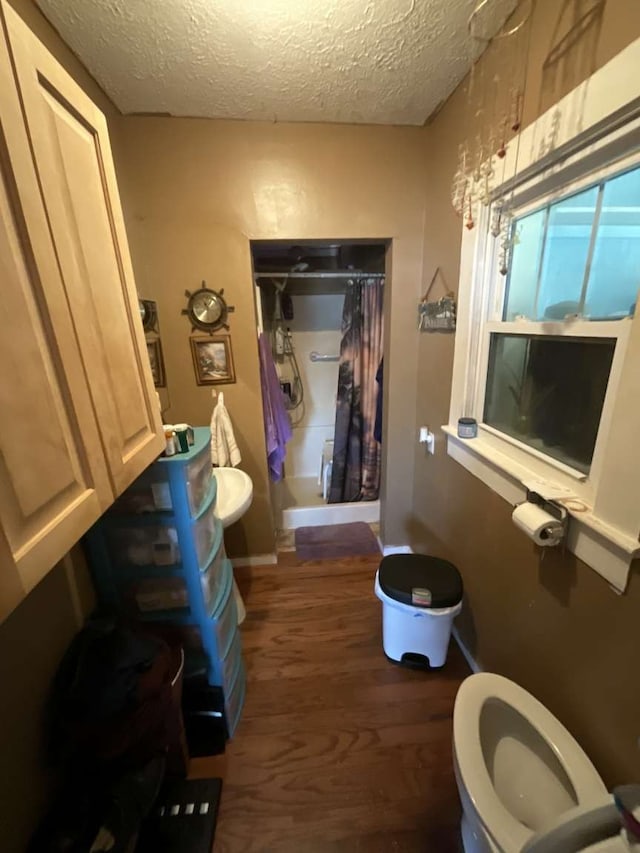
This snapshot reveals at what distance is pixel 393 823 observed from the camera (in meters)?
1.12

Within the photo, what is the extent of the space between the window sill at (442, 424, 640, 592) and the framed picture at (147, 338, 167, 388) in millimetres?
1577

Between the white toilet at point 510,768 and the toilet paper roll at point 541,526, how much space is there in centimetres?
52

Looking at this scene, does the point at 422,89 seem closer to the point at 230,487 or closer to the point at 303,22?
the point at 303,22

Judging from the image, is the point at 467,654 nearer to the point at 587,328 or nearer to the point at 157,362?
the point at 587,328

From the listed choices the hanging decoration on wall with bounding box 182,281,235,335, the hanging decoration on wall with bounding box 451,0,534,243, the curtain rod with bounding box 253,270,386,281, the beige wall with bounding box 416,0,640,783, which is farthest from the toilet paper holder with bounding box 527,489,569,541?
the curtain rod with bounding box 253,270,386,281

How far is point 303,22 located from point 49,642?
2091 mm

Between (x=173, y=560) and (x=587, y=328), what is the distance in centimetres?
149

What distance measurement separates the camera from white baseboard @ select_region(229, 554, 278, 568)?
2320mm

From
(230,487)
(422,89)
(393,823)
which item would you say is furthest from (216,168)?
(393,823)

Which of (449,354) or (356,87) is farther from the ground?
(356,87)

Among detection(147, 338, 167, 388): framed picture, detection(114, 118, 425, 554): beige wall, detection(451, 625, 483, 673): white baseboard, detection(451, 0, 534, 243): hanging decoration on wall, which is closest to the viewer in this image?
detection(451, 0, 534, 243): hanging decoration on wall

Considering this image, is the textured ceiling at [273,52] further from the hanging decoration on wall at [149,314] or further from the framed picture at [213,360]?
the framed picture at [213,360]

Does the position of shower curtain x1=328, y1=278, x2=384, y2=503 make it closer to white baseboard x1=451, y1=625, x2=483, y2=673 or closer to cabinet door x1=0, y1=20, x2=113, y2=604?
white baseboard x1=451, y1=625, x2=483, y2=673

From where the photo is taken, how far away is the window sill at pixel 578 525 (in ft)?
2.58
